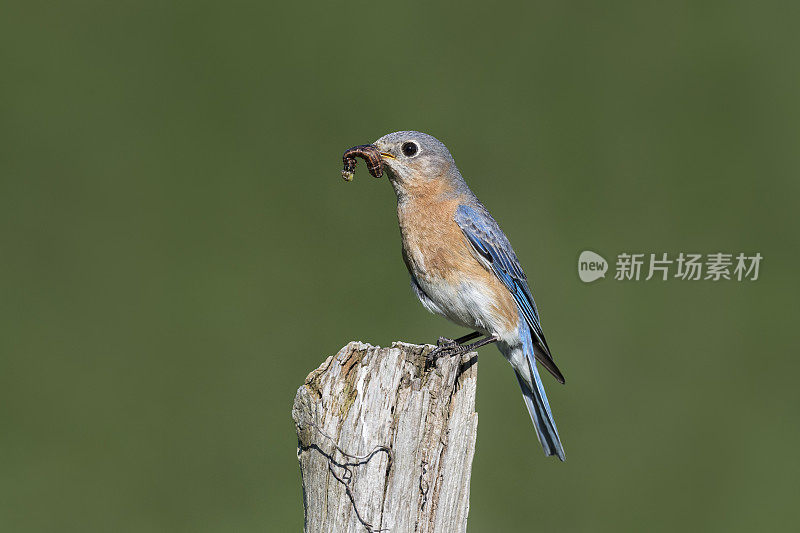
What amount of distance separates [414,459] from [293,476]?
3.72 m

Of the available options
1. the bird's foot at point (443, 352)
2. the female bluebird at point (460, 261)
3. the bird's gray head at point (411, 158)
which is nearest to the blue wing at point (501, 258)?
the female bluebird at point (460, 261)

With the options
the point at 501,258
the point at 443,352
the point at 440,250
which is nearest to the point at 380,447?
the point at 443,352

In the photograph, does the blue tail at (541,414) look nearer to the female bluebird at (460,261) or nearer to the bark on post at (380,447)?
the female bluebird at (460,261)

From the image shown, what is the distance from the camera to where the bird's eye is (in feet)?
14.6

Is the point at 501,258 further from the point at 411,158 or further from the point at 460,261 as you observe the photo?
the point at 411,158

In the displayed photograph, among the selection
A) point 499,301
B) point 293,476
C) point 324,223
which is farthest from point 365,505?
point 324,223

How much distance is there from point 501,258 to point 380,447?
1771 mm

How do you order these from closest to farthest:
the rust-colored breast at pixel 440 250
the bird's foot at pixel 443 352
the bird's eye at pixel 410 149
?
the bird's foot at pixel 443 352, the rust-colored breast at pixel 440 250, the bird's eye at pixel 410 149

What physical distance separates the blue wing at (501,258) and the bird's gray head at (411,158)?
25 cm

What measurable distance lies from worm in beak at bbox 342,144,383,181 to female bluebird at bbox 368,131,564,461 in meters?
0.05

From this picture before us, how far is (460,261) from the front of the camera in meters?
4.32

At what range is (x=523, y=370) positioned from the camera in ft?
15.3

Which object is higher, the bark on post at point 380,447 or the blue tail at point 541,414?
the blue tail at point 541,414

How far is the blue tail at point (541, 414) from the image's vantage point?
4.55 metres
